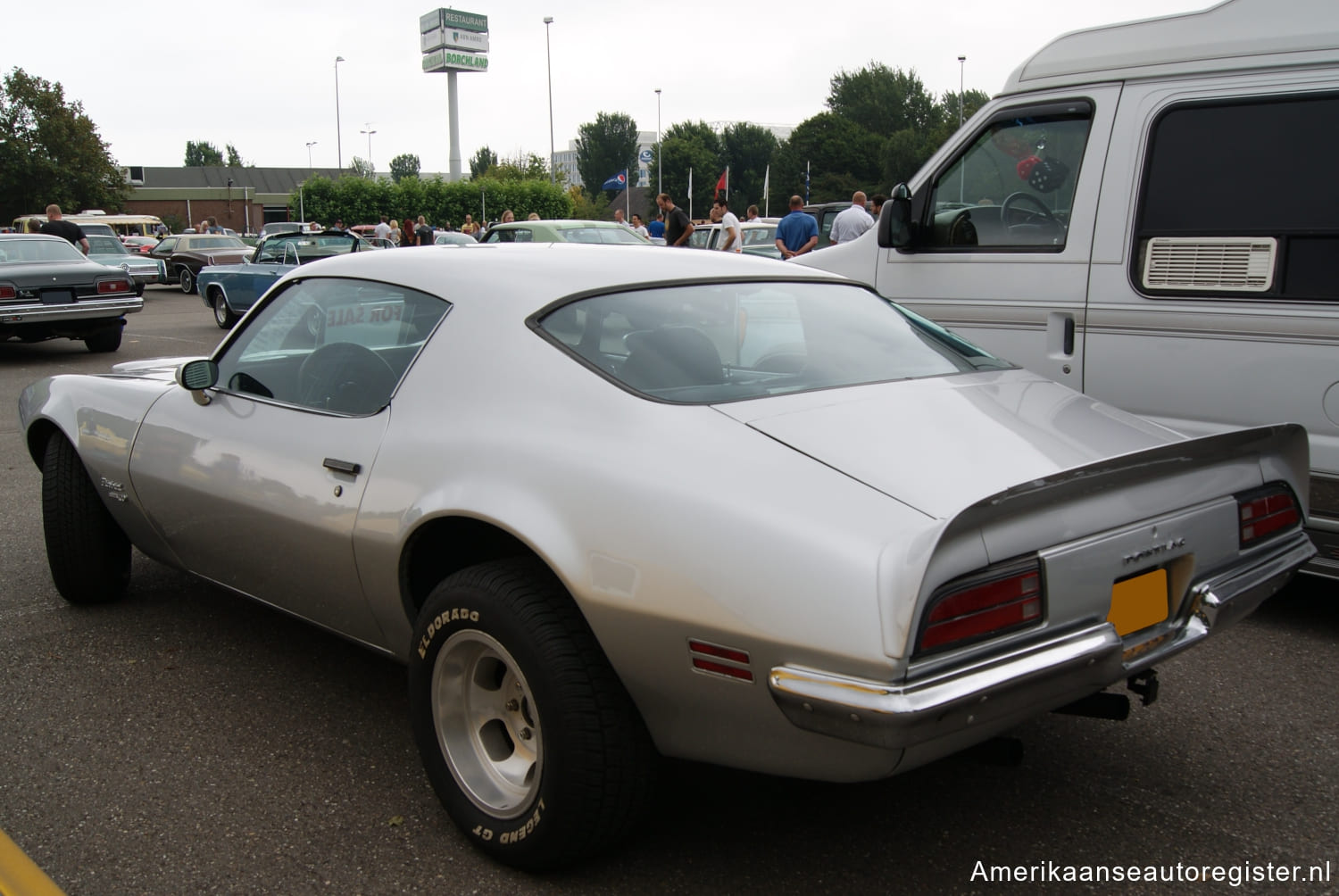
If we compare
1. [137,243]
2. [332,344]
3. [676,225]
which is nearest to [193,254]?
[137,243]

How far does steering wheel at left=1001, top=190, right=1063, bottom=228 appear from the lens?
4754 mm

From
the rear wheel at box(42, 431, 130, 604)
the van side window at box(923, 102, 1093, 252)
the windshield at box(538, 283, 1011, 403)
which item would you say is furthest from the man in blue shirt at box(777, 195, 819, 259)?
the windshield at box(538, 283, 1011, 403)

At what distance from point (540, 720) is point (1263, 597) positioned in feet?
5.62

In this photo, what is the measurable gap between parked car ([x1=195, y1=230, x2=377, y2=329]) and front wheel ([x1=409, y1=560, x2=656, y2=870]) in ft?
46.9

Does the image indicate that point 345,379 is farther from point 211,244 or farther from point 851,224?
point 211,244

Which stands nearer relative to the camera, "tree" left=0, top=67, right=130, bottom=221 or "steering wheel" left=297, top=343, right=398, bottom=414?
"steering wheel" left=297, top=343, right=398, bottom=414

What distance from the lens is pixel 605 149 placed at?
128 meters

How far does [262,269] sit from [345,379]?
557 inches

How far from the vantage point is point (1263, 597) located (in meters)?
2.60

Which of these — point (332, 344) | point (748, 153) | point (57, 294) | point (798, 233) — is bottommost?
point (57, 294)

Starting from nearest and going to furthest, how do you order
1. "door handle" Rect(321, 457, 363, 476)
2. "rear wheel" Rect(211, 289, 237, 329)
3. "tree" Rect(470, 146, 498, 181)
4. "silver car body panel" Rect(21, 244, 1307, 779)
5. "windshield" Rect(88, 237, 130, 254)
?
"silver car body panel" Rect(21, 244, 1307, 779)
"door handle" Rect(321, 457, 363, 476)
"rear wheel" Rect(211, 289, 237, 329)
"windshield" Rect(88, 237, 130, 254)
"tree" Rect(470, 146, 498, 181)

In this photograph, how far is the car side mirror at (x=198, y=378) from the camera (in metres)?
3.47

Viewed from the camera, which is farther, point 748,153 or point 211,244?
point 748,153

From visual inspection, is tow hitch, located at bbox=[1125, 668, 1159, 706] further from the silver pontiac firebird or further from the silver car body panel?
the silver car body panel
